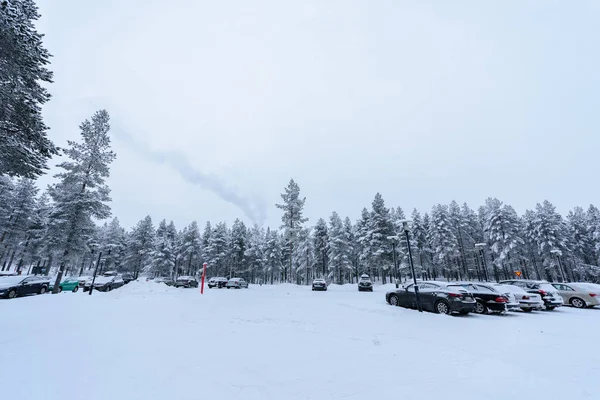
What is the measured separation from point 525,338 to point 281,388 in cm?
859

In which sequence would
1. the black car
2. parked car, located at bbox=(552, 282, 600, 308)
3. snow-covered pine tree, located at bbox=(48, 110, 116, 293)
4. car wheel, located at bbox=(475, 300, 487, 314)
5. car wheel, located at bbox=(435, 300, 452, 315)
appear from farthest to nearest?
snow-covered pine tree, located at bbox=(48, 110, 116, 293) → parked car, located at bbox=(552, 282, 600, 308) → car wheel, located at bbox=(475, 300, 487, 314) → the black car → car wheel, located at bbox=(435, 300, 452, 315)

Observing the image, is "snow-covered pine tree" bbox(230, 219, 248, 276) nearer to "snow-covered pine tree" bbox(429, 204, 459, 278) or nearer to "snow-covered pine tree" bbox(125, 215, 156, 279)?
"snow-covered pine tree" bbox(125, 215, 156, 279)

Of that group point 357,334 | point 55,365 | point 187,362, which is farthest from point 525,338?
point 55,365

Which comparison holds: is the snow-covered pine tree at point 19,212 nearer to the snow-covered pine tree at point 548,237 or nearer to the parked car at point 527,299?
the parked car at point 527,299

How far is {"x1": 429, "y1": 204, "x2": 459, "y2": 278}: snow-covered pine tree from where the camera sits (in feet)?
159

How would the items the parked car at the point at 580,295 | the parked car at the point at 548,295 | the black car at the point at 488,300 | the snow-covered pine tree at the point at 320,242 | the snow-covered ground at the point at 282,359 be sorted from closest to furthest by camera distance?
the snow-covered ground at the point at 282,359 → the black car at the point at 488,300 → the parked car at the point at 548,295 → the parked car at the point at 580,295 → the snow-covered pine tree at the point at 320,242

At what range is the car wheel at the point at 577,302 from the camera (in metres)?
17.7

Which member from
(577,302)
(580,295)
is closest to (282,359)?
(580,295)

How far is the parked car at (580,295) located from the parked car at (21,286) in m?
38.2

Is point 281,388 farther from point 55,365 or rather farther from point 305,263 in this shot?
point 305,263

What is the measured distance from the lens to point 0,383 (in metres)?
4.18

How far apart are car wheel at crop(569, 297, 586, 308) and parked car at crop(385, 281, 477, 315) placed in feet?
35.3

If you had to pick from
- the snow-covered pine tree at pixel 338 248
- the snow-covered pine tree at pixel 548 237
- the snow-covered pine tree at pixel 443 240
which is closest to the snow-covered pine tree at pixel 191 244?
the snow-covered pine tree at pixel 338 248

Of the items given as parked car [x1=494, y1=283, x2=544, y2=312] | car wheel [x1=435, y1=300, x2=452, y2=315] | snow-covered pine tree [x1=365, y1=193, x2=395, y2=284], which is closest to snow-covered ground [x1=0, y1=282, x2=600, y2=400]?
car wheel [x1=435, y1=300, x2=452, y2=315]
